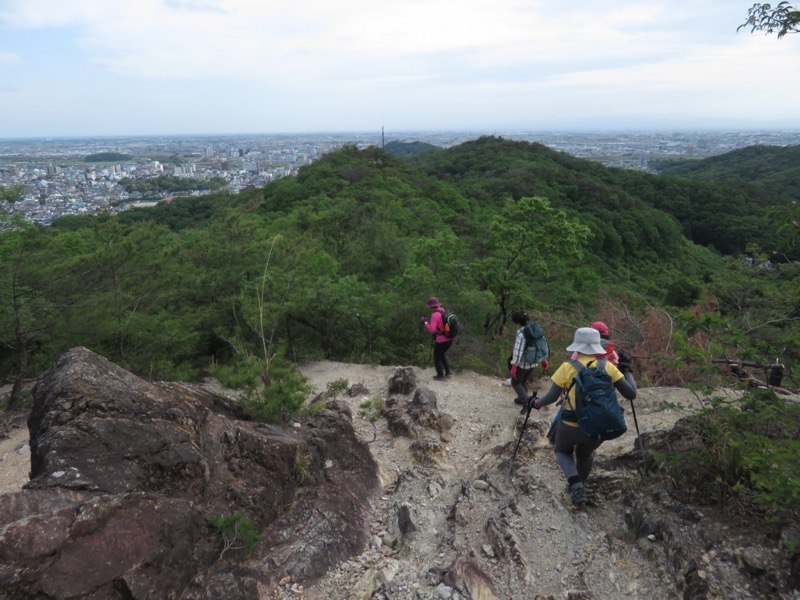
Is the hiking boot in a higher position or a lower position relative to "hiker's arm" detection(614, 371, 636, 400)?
lower

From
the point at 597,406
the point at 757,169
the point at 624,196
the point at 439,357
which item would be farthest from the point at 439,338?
the point at 757,169

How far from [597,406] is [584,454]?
2.41ft

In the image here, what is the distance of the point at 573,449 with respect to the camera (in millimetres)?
4348

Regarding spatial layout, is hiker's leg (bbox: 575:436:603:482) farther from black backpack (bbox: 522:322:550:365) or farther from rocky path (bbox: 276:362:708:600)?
black backpack (bbox: 522:322:550:365)

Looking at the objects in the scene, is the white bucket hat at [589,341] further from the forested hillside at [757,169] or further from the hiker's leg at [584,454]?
the forested hillside at [757,169]

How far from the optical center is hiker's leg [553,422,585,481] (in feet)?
13.6

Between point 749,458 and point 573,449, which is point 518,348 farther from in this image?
point 749,458

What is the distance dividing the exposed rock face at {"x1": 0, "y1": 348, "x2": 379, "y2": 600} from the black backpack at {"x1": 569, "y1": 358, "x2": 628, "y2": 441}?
7.46ft

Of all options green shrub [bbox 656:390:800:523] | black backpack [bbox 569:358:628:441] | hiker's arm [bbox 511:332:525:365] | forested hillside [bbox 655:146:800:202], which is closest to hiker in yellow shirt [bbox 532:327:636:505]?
black backpack [bbox 569:358:628:441]

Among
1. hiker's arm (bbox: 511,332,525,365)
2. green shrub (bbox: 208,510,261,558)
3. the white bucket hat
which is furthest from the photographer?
hiker's arm (bbox: 511,332,525,365)

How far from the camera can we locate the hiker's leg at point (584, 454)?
4.14 m

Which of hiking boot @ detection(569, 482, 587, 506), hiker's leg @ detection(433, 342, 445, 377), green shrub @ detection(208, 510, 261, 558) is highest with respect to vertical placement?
green shrub @ detection(208, 510, 261, 558)

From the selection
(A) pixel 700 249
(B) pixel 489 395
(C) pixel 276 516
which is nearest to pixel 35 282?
(C) pixel 276 516

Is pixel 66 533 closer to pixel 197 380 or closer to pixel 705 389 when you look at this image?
pixel 705 389
